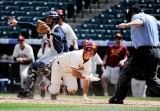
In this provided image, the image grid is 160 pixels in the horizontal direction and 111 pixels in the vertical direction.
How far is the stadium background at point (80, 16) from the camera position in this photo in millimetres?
18587

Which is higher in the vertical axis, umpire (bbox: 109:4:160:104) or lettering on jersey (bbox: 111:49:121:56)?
umpire (bbox: 109:4:160:104)

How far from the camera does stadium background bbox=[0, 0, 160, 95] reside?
18.6 meters

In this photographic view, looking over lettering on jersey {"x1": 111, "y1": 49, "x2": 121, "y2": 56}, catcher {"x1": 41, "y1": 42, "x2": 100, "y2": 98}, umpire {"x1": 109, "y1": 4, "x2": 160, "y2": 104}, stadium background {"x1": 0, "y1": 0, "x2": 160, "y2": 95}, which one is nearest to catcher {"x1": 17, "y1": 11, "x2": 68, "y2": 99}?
catcher {"x1": 41, "y1": 42, "x2": 100, "y2": 98}

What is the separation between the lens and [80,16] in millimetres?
21266

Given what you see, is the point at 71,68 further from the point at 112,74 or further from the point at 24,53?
the point at 24,53

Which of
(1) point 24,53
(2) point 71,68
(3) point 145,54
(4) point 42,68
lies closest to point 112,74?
(1) point 24,53

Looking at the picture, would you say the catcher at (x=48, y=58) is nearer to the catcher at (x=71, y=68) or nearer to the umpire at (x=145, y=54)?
the catcher at (x=71, y=68)

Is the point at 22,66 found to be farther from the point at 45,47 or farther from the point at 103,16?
the point at 103,16

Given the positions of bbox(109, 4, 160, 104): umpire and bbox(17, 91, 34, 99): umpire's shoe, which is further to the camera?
bbox(17, 91, 34, 99): umpire's shoe

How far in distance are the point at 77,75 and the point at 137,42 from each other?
55.7 inches

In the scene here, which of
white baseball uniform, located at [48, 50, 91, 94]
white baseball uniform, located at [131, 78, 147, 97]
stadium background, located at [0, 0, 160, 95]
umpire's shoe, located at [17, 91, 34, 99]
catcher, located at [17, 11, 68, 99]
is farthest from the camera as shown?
stadium background, located at [0, 0, 160, 95]

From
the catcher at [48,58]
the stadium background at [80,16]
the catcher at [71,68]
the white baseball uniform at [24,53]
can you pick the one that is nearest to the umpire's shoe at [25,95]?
the catcher at [48,58]

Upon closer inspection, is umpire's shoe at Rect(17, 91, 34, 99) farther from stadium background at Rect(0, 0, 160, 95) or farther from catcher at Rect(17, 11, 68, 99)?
stadium background at Rect(0, 0, 160, 95)

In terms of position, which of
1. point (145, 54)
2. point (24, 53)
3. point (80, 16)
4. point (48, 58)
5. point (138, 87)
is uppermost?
point (145, 54)
